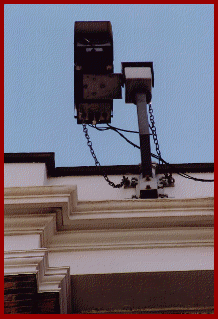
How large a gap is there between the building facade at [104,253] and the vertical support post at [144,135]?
2.12ft

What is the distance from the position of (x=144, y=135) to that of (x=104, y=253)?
1.45 meters

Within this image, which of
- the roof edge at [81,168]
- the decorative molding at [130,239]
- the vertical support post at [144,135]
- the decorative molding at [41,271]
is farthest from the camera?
the roof edge at [81,168]

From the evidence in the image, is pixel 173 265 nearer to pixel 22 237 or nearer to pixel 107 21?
pixel 22 237

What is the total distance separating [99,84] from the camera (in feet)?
18.9

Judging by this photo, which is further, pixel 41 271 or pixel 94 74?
pixel 94 74

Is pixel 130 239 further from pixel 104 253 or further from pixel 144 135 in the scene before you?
pixel 144 135

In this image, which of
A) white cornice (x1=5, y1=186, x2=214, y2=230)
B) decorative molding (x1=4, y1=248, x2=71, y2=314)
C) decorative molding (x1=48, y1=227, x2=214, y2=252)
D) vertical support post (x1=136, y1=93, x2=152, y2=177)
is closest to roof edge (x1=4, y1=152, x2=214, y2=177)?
vertical support post (x1=136, y1=93, x2=152, y2=177)

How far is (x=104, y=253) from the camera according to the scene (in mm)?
4824

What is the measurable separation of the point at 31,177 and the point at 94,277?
2.39 metres

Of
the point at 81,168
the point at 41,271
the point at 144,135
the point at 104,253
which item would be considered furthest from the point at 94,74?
the point at 41,271

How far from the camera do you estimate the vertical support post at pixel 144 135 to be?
5539mm

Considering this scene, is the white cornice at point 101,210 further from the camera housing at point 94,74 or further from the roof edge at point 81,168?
the roof edge at point 81,168

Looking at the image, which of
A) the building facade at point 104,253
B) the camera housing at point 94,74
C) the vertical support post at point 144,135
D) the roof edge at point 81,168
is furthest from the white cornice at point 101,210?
the roof edge at point 81,168

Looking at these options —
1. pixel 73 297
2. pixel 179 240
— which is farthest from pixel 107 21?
pixel 73 297
